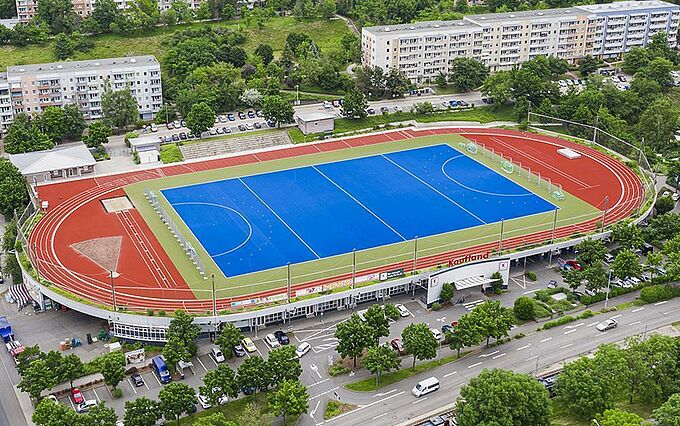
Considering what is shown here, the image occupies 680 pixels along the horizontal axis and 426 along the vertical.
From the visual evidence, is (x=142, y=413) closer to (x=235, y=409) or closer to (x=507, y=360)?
(x=235, y=409)

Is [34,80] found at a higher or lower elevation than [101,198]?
higher

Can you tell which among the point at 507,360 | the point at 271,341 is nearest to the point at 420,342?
the point at 507,360

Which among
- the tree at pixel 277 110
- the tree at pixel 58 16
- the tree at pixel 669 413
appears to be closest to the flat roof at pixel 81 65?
the tree at pixel 277 110

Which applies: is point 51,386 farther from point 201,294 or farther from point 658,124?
point 658,124

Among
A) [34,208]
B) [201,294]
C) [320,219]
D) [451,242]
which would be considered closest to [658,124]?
[451,242]

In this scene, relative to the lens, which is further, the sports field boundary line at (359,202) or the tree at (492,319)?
the sports field boundary line at (359,202)

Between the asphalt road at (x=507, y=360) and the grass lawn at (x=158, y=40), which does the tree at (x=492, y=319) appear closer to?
the asphalt road at (x=507, y=360)
